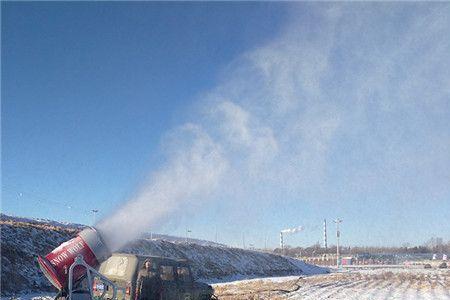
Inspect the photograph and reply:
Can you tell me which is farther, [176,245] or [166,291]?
[176,245]

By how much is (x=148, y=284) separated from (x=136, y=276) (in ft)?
1.43

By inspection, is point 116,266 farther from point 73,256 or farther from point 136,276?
point 73,256

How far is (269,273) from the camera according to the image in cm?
5609

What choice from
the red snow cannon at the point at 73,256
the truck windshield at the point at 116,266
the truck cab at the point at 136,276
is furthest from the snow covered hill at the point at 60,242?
the red snow cannon at the point at 73,256

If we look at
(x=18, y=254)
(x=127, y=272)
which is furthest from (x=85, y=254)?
(x=18, y=254)

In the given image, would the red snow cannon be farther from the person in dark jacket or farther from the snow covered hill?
the snow covered hill

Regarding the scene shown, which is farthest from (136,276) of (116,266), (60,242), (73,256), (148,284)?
(60,242)

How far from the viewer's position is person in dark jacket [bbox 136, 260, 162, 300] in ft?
39.2

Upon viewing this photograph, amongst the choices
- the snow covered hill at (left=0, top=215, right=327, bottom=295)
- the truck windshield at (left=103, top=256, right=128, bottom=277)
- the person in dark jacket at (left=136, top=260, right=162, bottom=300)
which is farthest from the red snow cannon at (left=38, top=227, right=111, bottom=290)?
the snow covered hill at (left=0, top=215, right=327, bottom=295)

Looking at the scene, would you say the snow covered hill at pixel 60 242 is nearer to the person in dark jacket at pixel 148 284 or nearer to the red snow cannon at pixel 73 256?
the person in dark jacket at pixel 148 284

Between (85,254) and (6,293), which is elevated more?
(85,254)

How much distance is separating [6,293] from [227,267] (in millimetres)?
30468

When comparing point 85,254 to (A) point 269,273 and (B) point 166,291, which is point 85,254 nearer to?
(B) point 166,291

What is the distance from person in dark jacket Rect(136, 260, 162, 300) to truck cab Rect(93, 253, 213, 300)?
8 cm
